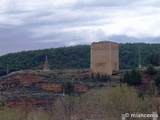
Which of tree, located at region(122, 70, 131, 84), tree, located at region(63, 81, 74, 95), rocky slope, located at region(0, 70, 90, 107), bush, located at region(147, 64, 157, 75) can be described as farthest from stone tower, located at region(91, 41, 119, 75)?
tree, located at region(63, 81, 74, 95)

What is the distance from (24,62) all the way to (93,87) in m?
33.7

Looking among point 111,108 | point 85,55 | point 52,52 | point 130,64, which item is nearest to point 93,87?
point 111,108

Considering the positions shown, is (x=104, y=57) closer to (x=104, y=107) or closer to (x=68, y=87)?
(x=68, y=87)

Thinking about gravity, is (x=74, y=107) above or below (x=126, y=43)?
below

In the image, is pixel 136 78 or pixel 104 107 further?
pixel 136 78

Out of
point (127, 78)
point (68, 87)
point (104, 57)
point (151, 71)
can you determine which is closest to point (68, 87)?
point (68, 87)

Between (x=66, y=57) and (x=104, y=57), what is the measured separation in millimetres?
25226

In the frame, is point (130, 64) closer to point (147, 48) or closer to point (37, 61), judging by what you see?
point (147, 48)

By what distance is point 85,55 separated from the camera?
8238 centimetres

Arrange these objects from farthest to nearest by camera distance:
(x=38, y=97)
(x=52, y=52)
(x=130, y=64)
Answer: (x=52, y=52)
(x=130, y=64)
(x=38, y=97)

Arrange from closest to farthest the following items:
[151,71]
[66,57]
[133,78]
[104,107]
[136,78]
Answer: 1. [104,107]
2. [133,78]
3. [136,78]
4. [151,71]
5. [66,57]

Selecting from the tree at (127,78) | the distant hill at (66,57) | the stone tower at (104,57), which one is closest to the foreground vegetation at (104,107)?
the tree at (127,78)

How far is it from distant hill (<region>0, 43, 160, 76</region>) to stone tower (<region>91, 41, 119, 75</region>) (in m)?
13.9

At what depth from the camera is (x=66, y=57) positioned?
8350 cm
